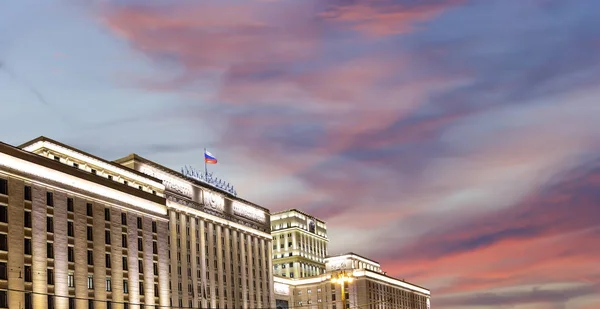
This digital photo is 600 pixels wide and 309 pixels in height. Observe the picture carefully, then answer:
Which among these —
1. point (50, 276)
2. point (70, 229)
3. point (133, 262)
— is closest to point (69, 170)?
point (70, 229)

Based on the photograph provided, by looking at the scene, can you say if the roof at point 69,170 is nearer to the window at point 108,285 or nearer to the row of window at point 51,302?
the window at point 108,285

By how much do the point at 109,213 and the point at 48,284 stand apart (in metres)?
16.7

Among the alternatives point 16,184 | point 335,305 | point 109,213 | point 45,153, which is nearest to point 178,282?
point 109,213

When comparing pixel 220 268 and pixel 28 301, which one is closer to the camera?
pixel 28 301

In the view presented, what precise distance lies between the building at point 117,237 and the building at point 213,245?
0.21m

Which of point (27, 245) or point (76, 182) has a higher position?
point (76, 182)

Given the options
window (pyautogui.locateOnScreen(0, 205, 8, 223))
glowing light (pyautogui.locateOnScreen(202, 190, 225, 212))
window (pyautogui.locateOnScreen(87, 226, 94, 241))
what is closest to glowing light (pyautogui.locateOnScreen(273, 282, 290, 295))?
glowing light (pyautogui.locateOnScreen(202, 190, 225, 212))

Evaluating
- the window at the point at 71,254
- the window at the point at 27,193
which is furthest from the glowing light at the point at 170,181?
the window at the point at 27,193

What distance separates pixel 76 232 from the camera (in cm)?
9438

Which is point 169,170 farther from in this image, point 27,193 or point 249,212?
point 27,193

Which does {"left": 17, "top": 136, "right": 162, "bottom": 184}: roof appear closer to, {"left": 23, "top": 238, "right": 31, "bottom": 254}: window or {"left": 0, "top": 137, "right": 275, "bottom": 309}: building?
{"left": 0, "top": 137, "right": 275, "bottom": 309}: building

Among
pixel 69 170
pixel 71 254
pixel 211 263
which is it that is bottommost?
pixel 71 254

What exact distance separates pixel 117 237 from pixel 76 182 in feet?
35.7

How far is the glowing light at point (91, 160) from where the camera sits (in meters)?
102
